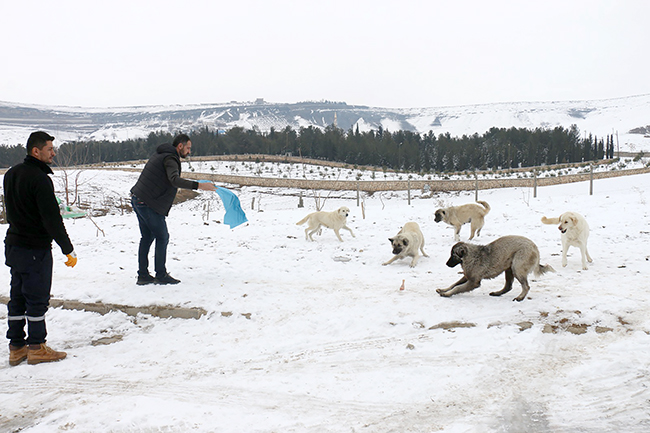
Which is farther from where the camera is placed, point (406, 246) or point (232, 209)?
point (406, 246)

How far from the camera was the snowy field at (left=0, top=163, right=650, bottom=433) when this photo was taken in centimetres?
319

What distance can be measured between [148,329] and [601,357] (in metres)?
5.18

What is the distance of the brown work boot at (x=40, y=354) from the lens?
13.7ft

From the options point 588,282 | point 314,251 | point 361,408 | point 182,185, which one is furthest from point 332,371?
point 314,251

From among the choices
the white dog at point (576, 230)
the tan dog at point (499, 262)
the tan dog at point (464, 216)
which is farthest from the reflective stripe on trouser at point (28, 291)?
the tan dog at point (464, 216)

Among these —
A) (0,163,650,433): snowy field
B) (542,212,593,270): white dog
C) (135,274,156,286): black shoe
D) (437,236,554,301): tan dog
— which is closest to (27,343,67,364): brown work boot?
(0,163,650,433): snowy field

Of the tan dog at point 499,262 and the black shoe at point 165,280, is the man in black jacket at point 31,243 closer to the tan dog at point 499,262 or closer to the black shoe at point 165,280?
the black shoe at point 165,280

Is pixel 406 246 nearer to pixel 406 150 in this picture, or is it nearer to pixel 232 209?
pixel 232 209

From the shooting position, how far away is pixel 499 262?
571cm

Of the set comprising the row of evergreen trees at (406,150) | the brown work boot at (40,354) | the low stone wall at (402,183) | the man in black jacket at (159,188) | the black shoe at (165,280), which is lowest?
the brown work boot at (40,354)

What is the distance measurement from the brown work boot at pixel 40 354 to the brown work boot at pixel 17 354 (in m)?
0.12

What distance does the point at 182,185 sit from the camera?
581 centimetres

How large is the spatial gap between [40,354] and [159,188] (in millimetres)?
2652

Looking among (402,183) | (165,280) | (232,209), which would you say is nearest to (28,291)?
(165,280)
